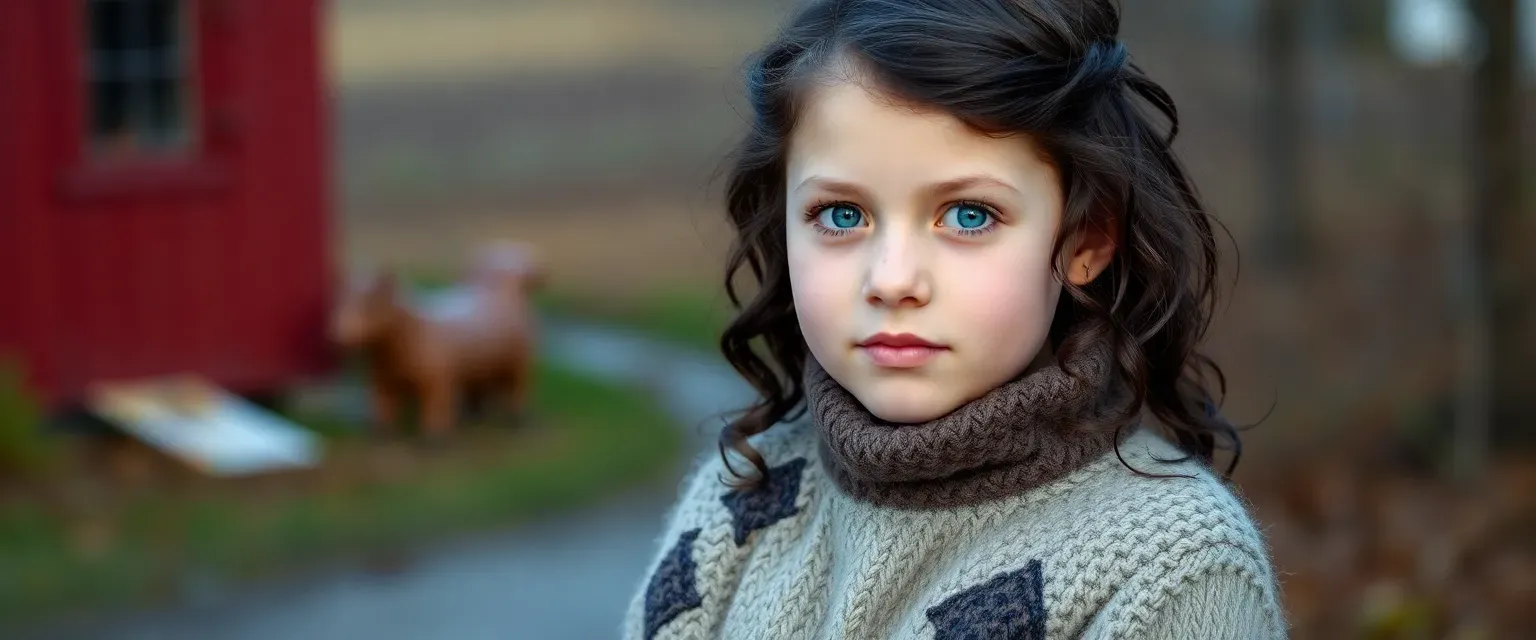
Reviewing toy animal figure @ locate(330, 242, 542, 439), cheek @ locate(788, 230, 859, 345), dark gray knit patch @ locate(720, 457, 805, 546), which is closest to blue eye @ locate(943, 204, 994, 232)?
cheek @ locate(788, 230, 859, 345)

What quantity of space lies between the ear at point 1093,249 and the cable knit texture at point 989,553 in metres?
0.16

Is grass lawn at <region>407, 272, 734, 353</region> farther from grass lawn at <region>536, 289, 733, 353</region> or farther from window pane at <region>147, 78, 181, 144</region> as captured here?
window pane at <region>147, 78, 181, 144</region>

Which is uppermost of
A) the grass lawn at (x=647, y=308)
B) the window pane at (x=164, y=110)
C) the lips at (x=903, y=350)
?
the lips at (x=903, y=350)

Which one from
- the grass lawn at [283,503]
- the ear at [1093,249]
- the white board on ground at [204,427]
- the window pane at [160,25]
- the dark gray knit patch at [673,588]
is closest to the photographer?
the ear at [1093,249]

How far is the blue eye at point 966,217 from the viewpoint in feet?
5.86

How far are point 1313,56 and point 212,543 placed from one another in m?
4.02

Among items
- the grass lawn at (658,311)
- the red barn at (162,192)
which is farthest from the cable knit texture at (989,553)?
the grass lawn at (658,311)

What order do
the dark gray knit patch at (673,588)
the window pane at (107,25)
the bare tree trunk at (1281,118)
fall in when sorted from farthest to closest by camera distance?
the window pane at (107,25), the bare tree trunk at (1281,118), the dark gray knit patch at (673,588)

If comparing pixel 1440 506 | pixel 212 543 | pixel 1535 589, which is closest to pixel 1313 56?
pixel 1440 506

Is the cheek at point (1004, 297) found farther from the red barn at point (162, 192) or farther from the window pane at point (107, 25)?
the window pane at point (107, 25)

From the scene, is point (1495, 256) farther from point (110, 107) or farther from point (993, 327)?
point (110, 107)

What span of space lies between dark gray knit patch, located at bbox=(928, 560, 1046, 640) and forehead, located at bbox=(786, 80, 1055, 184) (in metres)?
0.40

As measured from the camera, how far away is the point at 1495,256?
524cm

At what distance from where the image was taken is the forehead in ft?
5.81
